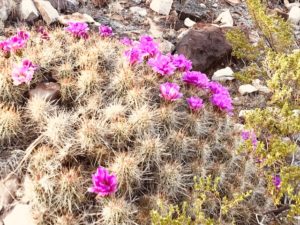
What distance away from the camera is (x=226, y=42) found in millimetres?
6535

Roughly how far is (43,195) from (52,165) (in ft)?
0.72

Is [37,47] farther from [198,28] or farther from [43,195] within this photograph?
[198,28]

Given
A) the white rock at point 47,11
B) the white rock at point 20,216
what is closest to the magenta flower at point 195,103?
the white rock at point 20,216

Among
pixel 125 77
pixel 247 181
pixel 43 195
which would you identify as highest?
pixel 125 77

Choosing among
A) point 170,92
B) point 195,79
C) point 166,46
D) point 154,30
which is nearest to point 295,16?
point 154,30

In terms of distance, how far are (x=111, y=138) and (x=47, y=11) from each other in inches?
135

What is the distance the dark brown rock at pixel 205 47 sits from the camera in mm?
6215

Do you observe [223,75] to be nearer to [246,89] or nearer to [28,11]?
[246,89]

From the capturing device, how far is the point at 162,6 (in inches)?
281

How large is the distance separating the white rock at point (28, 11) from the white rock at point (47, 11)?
0.08 metres

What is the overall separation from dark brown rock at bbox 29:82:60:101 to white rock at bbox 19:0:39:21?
281 cm

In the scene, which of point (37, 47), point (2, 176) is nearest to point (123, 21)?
point (37, 47)

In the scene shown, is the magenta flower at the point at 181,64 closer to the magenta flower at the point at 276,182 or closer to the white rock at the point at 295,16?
the magenta flower at the point at 276,182

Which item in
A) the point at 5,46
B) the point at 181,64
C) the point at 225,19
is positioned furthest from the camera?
the point at 225,19
